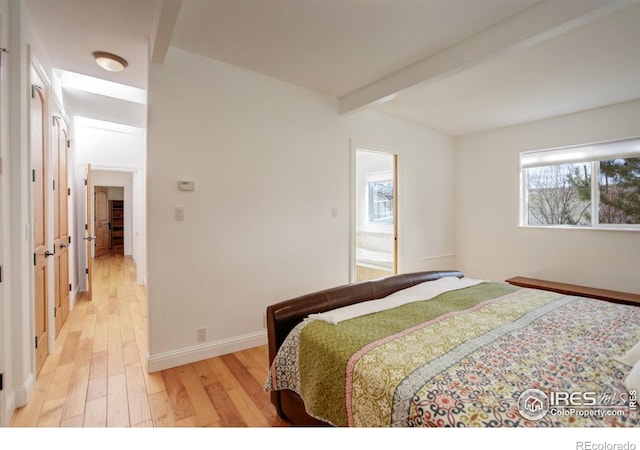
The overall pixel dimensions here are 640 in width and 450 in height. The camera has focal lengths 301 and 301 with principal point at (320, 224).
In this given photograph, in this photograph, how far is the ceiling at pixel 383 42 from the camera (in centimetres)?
189

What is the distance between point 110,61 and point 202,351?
2.59 metres

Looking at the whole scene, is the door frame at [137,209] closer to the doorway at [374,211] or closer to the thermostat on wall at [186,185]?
the thermostat on wall at [186,185]

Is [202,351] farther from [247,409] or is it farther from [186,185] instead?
[186,185]

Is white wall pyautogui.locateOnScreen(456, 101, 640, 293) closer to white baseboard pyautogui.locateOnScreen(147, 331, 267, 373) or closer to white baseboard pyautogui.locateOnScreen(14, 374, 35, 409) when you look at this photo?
white baseboard pyautogui.locateOnScreen(147, 331, 267, 373)

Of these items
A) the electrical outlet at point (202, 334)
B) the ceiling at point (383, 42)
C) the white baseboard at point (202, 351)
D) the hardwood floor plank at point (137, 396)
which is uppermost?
the ceiling at point (383, 42)

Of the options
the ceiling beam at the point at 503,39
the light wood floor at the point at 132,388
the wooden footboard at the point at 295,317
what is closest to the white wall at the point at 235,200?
the light wood floor at the point at 132,388

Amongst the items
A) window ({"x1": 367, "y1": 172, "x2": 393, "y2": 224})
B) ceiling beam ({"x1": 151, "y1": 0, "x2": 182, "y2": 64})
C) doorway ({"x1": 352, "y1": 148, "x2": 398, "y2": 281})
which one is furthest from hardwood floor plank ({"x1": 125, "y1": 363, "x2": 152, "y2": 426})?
window ({"x1": 367, "y1": 172, "x2": 393, "y2": 224})

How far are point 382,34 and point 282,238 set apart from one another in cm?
192

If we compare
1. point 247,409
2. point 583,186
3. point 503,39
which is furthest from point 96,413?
point 583,186

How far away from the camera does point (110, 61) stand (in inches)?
101

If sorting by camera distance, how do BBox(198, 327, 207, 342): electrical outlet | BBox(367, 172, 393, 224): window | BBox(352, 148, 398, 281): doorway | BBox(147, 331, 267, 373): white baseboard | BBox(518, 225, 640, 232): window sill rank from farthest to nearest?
BBox(367, 172, 393, 224): window
BBox(352, 148, 398, 281): doorway
BBox(518, 225, 640, 232): window sill
BBox(198, 327, 207, 342): electrical outlet
BBox(147, 331, 267, 373): white baseboard

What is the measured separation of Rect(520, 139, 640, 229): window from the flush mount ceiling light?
476 centimetres

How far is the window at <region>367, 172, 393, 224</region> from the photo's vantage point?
5.59 meters

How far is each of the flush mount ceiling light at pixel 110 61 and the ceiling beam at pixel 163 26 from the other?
1.82 ft
